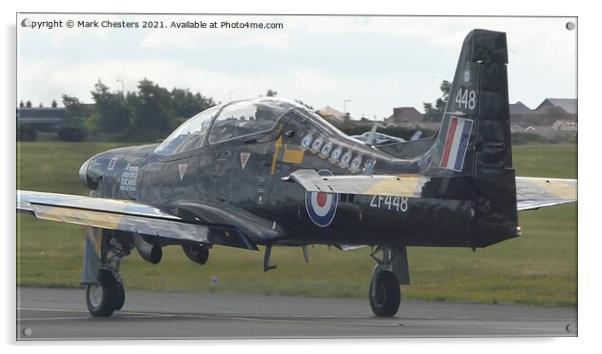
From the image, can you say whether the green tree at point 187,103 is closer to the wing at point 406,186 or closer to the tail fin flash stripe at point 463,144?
the wing at point 406,186

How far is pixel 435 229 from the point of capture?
21984mm

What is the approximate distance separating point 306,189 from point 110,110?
3.75m

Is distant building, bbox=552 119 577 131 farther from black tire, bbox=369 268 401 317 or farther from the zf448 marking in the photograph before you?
black tire, bbox=369 268 401 317

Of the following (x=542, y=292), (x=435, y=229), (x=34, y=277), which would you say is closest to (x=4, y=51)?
(x=34, y=277)

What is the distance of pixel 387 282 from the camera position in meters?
23.9

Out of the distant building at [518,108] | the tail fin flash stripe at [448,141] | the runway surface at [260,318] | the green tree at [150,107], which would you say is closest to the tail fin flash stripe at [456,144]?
the tail fin flash stripe at [448,141]

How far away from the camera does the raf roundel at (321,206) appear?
23.1m

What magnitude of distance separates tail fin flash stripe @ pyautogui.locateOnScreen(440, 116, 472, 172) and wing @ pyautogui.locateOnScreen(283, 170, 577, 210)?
1.00 ft

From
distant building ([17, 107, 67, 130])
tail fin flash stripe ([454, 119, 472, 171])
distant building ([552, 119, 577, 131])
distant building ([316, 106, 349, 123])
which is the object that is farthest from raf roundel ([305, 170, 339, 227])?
distant building ([17, 107, 67, 130])

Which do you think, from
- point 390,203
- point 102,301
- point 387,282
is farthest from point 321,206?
point 102,301

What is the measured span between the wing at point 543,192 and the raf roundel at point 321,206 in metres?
2.09

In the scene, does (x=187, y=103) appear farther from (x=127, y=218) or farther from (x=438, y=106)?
(x=438, y=106)

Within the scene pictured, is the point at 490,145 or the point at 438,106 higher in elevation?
the point at 438,106

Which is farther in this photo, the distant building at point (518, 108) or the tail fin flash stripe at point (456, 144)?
the distant building at point (518, 108)
